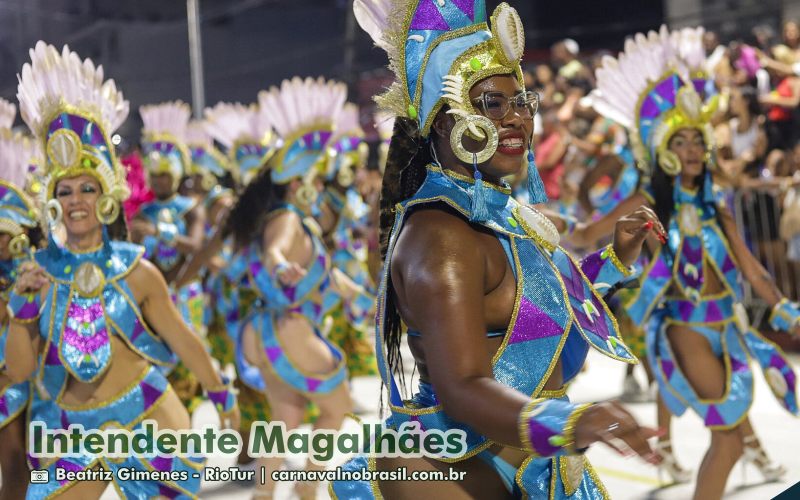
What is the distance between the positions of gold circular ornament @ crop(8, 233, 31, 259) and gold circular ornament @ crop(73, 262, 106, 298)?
0.93m

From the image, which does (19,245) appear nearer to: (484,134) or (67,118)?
(67,118)

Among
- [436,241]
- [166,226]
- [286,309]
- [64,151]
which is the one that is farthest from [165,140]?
[436,241]

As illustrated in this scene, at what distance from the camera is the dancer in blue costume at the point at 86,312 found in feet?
13.1

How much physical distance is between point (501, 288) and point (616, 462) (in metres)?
4.48

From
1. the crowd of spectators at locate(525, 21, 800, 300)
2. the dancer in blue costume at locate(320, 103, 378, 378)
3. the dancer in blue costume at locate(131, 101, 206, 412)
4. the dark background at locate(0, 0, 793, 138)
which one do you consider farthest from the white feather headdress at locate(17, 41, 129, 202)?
the crowd of spectators at locate(525, 21, 800, 300)

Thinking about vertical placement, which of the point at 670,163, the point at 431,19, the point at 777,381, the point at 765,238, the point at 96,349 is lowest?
the point at 777,381

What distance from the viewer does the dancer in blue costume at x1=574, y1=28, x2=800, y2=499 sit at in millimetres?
5008

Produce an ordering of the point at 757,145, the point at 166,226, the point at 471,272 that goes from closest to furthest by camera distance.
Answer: the point at 471,272
the point at 166,226
the point at 757,145

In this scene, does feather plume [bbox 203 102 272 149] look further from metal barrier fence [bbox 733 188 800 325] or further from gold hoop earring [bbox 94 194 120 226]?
metal barrier fence [bbox 733 188 800 325]

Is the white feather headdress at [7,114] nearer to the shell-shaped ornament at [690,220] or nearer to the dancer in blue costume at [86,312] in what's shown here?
the dancer in blue costume at [86,312]

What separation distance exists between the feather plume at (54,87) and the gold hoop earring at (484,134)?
2.18m

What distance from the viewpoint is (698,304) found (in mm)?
5238

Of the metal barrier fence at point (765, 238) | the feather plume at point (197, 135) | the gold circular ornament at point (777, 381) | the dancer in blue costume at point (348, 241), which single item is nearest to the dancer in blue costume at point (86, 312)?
the gold circular ornament at point (777, 381)

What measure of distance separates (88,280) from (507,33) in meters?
2.15
